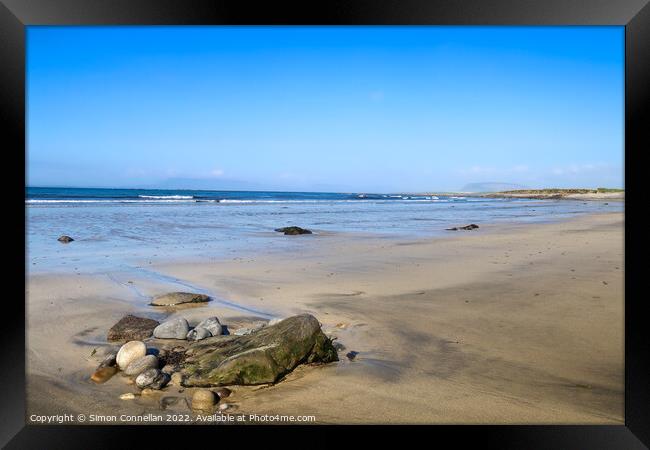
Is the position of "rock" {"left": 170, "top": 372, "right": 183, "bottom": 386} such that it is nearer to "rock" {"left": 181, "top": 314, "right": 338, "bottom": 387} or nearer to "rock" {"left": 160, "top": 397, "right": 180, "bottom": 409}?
"rock" {"left": 181, "top": 314, "right": 338, "bottom": 387}

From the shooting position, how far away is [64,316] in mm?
4738

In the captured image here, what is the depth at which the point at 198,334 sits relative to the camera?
13.1 ft

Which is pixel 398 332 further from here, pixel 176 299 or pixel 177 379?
pixel 176 299

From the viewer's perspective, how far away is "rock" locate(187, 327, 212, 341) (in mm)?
3988

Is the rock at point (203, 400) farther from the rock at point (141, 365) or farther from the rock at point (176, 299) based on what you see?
the rock at point (176, 299)

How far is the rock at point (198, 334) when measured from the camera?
3988 mm

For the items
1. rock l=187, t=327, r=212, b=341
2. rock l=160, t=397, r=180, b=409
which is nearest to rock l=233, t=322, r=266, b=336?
rock l=187, t=327, r=212, b=341

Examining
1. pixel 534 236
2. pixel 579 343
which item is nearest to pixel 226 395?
pixel 579 343

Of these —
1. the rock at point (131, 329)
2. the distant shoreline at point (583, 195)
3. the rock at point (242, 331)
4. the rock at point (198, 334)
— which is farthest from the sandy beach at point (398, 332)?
the distant shoreline at point (583, 195)

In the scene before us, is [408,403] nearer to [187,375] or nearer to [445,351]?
[445,351]

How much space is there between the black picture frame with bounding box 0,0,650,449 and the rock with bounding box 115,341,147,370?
801 mm

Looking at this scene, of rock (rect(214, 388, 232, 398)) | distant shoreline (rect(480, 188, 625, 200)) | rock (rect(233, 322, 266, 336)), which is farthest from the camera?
distant shoreline (rect(480, 188, 625, 200))

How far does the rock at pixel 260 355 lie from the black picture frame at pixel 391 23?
630mm

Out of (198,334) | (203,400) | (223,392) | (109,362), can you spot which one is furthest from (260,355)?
(109,362)
